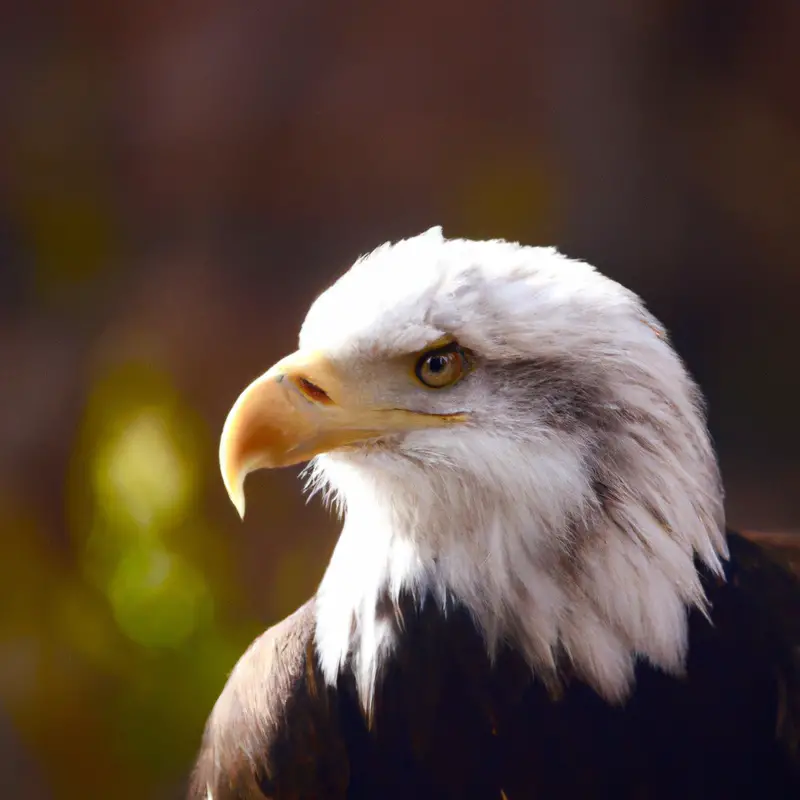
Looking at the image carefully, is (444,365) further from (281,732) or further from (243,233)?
(243,233)

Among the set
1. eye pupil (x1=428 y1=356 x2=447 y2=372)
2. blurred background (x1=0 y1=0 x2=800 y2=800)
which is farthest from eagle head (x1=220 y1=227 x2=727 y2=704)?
blurred background (x1=0 y1=0 x2=800 y2=800)

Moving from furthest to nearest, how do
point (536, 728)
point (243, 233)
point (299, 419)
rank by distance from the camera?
point (243, 233) < point (536, 728) < point (299, 419)

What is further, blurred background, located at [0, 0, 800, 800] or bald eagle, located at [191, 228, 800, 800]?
blurred background, located at [0, 0, 800, 800]

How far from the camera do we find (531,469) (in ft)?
2.85

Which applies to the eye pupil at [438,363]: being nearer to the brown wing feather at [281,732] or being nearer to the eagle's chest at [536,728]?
the eagle's chest at [536,728]

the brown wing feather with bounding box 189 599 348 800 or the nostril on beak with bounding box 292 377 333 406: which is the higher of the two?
the nostril on beak with bounding box 292 377 333 406

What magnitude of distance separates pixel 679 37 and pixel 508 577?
31.8 inches

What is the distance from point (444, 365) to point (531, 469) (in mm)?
135

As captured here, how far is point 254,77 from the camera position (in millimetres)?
1321

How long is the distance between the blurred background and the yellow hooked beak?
1.64ft

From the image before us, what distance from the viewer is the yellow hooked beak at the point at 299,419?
834 millimetres

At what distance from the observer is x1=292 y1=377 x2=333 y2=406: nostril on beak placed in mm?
850

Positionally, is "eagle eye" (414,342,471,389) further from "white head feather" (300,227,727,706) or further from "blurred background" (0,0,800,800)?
"blurred background" (0,0,800,800)

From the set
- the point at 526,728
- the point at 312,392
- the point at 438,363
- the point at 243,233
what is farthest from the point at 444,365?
the point at 243,233
